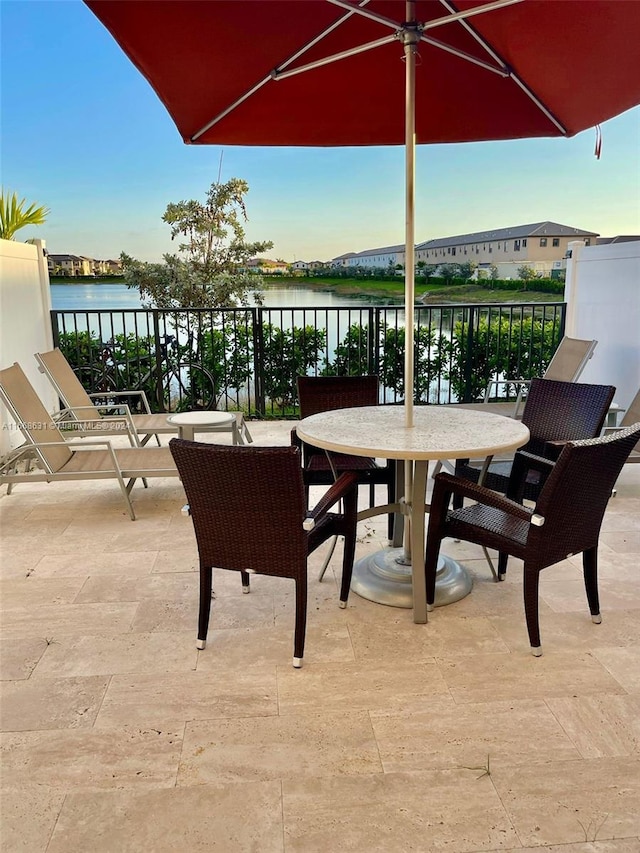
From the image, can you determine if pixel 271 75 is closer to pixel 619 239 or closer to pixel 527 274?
pixel 619 239

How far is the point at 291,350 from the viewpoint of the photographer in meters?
7.07

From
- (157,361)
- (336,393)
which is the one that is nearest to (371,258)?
(157,361)

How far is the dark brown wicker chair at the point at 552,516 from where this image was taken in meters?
2.27

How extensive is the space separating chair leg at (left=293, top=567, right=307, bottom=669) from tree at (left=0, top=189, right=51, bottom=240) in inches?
196

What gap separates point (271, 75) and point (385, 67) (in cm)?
57

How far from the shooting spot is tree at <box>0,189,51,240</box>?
566cm

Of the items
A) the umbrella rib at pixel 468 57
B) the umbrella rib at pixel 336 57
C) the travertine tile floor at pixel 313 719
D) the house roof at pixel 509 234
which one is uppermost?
the umbrella rib at pixel 468 57

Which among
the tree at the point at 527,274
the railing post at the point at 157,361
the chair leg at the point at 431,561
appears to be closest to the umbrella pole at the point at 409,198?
the chair leg at the point at 431,561

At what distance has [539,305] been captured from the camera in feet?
22.2

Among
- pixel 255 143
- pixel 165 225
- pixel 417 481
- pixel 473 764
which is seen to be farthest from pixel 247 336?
pixel 473 764

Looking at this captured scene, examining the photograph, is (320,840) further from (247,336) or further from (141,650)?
(247,336)

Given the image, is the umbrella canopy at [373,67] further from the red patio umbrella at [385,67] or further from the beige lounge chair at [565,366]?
the beige lounge chair at [565,366]

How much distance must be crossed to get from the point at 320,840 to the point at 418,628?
3.69 feet

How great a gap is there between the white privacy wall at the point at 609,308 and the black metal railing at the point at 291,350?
38 centimetres
